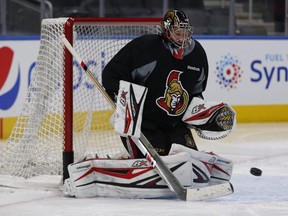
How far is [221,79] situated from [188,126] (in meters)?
4.28

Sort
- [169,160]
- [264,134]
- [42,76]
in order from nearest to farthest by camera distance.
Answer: [169,160] < [42,76] < [264,134]

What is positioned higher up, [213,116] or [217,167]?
[213,116]

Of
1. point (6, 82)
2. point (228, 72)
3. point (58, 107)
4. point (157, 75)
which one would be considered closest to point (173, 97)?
point (157, 75)

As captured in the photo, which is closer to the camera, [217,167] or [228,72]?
[217,167]

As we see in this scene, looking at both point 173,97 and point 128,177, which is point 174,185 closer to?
point 128,177

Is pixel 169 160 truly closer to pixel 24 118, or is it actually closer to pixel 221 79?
pixel 24 118

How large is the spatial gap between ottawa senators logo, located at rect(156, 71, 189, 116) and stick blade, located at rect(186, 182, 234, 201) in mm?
529

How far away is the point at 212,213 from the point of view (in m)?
4.49

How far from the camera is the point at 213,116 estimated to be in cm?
529

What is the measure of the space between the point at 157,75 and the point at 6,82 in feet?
10.3

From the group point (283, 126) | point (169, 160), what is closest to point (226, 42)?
point (283, 126)

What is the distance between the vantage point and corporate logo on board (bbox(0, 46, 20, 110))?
26.3 feet

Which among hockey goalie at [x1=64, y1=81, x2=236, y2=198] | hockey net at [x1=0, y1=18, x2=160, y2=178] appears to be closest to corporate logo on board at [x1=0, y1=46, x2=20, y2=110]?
hockey net at [x1=0, y1=18, x2=160, y2=178]

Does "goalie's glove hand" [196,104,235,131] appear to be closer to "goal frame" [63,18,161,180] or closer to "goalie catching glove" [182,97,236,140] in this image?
"goalie catching glove" [182,97,236,140]
